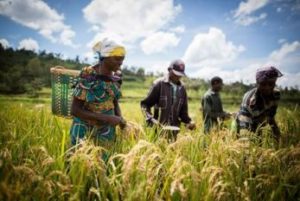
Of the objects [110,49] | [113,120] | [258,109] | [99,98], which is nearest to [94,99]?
[99,98]

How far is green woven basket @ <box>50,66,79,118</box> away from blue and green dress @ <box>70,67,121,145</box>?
1.33ft

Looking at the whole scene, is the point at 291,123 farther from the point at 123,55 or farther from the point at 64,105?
the point at 64,105

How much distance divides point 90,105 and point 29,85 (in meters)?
36.2

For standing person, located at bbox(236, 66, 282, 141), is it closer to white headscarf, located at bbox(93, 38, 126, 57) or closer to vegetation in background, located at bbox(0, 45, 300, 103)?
white headscarf, located at bbox(93, 38, 126, 57)

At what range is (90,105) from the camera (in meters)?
2.43

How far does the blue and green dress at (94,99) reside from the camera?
2.38m

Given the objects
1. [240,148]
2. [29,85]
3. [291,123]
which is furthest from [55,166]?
[29,85]

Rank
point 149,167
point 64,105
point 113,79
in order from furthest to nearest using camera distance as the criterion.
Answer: point 64,105 → point 113,79 → point 149,167

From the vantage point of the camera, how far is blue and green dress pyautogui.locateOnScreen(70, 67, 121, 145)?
238cm

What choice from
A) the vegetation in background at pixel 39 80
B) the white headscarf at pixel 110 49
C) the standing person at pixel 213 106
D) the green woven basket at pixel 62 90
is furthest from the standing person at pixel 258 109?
the vegetation in background at pixel 39 80

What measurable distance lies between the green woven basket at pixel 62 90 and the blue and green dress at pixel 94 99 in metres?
0.41

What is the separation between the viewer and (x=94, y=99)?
7.91 feet

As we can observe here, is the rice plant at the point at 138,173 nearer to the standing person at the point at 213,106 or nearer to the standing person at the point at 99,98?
the standing person at the point at 99,98

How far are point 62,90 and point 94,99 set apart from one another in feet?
2.12
